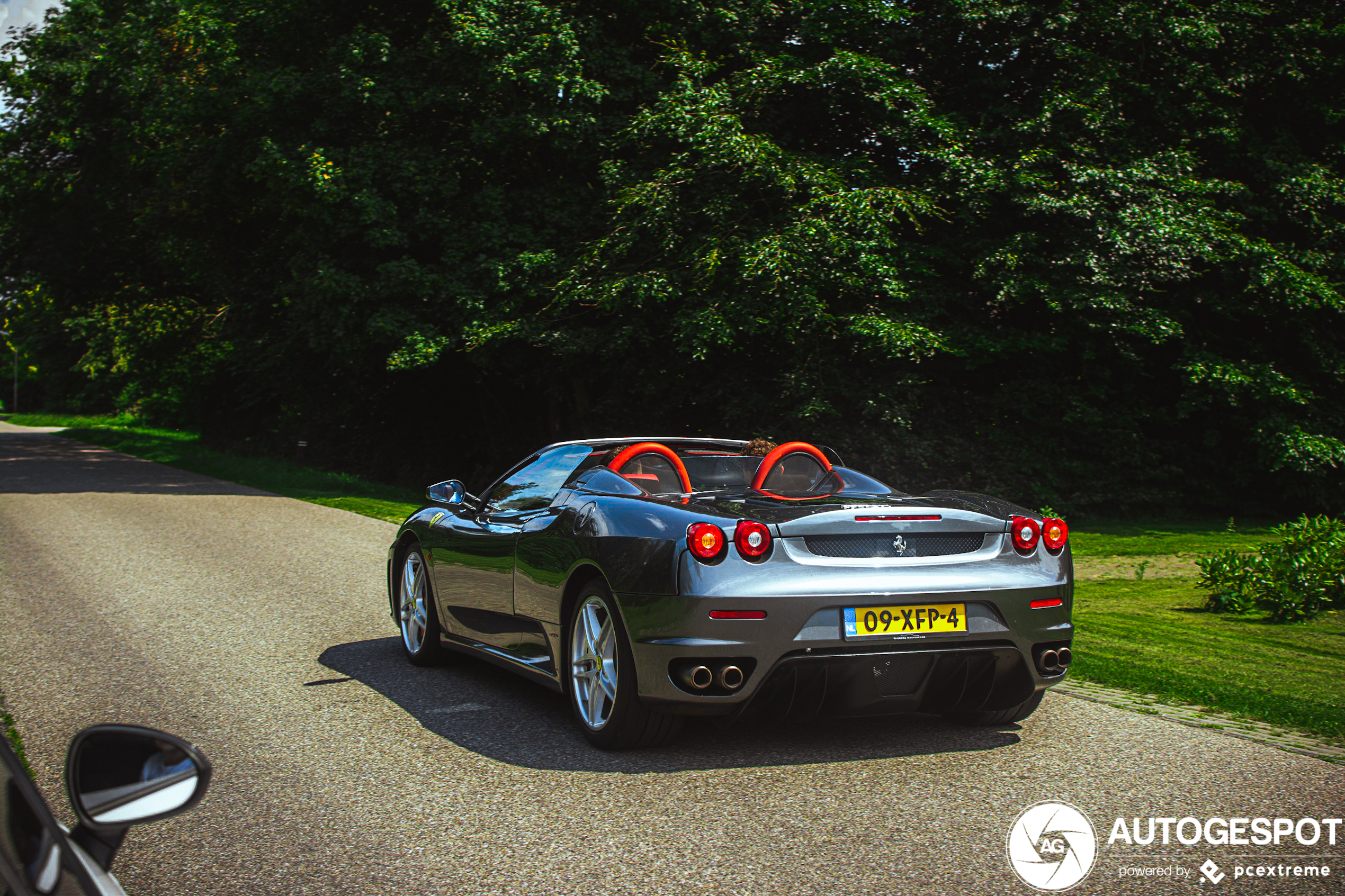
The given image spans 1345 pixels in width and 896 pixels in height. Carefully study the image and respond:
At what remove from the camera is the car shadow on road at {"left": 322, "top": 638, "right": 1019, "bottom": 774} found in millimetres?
4562

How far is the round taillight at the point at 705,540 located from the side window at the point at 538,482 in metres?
1.32

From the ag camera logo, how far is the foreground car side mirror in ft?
7.95

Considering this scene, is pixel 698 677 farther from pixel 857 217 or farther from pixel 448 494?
pixel 857 217

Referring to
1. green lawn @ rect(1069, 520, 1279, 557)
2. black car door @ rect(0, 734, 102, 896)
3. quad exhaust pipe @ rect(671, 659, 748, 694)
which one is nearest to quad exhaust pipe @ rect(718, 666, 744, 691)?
quad exhaust pipe @ rect(671, 659, 748, 694)

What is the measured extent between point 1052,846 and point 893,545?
4.34 ft

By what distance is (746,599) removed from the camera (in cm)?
424

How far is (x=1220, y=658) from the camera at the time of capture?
6.84 m

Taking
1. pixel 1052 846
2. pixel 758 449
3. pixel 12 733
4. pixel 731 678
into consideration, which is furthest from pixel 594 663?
pixel 12 733

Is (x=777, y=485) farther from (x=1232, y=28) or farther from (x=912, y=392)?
(x=1232, y=28)

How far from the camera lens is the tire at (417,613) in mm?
6477

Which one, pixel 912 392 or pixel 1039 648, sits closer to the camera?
pixel 1039 648

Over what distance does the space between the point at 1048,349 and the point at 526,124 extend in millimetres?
9090

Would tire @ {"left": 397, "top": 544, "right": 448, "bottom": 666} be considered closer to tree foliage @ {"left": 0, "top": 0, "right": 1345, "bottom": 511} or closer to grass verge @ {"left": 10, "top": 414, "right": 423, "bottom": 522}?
grass verge @ {"left": 10, "top": 414, "right": 423, "bottom": 522}

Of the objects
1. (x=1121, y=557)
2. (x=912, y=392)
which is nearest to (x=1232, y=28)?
(x=912, y=392)
